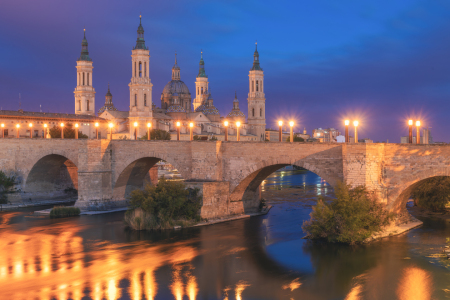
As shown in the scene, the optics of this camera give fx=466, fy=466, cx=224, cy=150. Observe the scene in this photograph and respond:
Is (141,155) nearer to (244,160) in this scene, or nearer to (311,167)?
(244,160)

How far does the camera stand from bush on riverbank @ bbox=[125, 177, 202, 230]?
88.9 feet

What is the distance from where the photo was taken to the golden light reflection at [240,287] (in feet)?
54.7

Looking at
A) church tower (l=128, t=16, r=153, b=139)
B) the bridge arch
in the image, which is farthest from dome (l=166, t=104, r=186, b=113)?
the bridge arch

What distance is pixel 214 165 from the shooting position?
2883cm

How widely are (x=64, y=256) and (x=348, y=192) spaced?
13963 mm

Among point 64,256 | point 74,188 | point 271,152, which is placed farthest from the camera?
point 74,188

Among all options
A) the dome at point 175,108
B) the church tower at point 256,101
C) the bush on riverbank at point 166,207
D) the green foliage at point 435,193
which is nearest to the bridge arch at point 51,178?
the bush on riverbank at point 166,207

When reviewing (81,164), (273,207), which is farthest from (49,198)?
(273,207)

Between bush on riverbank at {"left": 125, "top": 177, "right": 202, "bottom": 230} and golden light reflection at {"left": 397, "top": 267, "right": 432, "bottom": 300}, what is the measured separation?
1275cm

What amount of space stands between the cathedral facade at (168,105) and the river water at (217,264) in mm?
51879

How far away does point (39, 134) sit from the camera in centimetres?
7175

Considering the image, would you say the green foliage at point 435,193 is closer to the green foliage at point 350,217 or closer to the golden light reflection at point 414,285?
the green foliage at point 350,217

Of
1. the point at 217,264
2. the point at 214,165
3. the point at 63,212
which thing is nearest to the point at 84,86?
the point at 63,212

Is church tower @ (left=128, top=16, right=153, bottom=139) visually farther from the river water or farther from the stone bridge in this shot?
the river water
